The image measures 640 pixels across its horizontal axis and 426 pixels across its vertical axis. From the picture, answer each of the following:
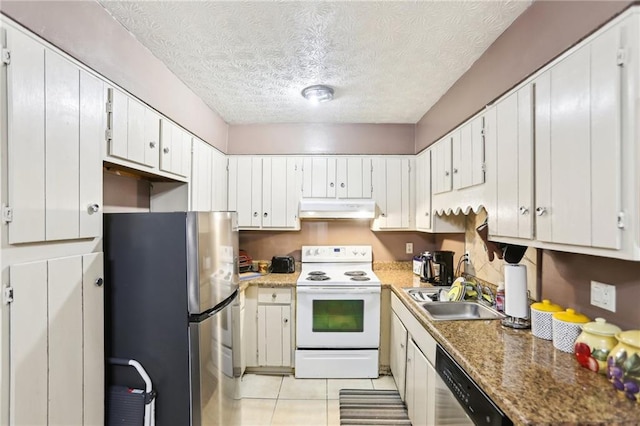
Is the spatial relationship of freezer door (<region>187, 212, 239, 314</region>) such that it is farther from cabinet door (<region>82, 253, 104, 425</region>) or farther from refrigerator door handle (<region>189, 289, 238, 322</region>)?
cabinet door (<region>82, 253, 104, 425</region>)

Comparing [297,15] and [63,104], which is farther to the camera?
[297,15]

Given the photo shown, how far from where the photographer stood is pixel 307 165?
10.9 feet

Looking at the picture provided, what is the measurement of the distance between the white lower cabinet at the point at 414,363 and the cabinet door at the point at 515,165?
2.61 feet

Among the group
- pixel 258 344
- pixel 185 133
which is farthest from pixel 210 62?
pixel 258 344

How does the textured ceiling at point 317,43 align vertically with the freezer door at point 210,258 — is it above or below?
above

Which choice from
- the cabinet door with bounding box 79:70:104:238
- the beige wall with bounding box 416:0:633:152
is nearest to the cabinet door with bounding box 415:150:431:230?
the beige wall with bounding box 416:0:633:152

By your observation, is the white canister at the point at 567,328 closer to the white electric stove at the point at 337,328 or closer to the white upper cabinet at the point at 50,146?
the white electric stove at the point at 337,328

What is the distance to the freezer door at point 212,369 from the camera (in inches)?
63.9

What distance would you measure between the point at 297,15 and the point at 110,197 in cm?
155

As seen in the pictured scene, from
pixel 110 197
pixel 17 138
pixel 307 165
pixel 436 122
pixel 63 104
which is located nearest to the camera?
pixel 17 138

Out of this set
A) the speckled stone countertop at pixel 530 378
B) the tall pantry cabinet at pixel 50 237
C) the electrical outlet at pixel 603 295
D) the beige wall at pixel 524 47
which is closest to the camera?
the speckled stone countertop at pixel 530 378

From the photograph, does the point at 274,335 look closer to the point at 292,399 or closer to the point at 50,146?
the point at 292,399

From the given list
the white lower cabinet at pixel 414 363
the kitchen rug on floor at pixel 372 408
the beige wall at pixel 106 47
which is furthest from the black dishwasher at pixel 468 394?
the beige wall at pixel 106 47

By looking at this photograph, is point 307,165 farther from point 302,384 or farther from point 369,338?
point 302,384
